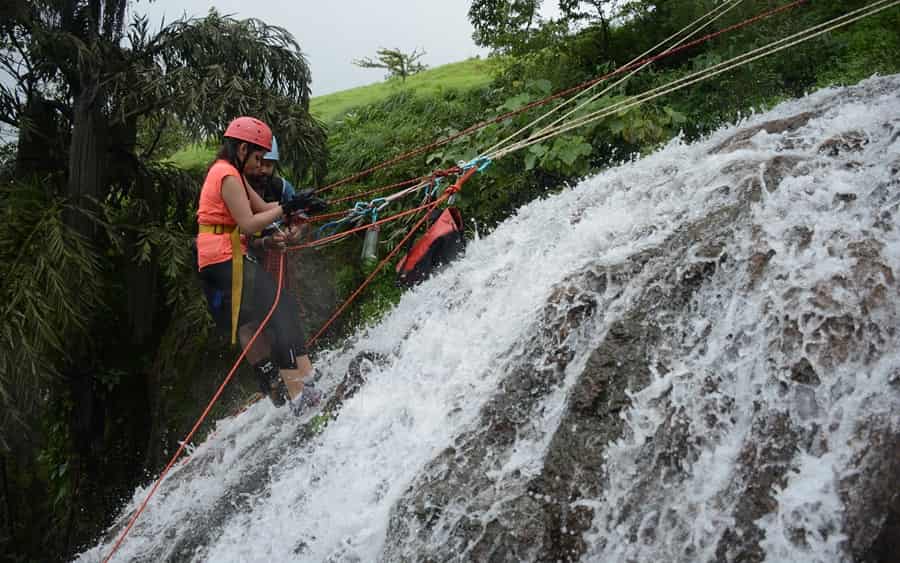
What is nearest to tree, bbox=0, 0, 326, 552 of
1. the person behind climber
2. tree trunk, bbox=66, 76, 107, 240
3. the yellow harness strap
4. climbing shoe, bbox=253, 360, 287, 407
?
tree trunk, bbox=66, 76, 107, 240

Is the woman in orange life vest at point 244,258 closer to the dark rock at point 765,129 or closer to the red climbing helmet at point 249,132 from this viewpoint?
the red climbing helmet at point 249,132

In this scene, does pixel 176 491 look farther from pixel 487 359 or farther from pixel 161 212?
pixel 161 212

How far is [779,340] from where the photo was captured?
9.46 feet

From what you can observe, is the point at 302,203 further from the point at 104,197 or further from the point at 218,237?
the point at 104,197

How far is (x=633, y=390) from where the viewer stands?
9.98 ft

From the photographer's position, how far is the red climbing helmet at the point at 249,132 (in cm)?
394

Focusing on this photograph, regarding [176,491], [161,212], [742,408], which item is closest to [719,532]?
[742,408]

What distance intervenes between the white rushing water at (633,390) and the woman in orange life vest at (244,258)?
0.51 metres

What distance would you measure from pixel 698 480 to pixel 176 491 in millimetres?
3857

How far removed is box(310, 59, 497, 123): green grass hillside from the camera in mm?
11492

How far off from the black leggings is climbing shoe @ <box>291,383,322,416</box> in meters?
0.21

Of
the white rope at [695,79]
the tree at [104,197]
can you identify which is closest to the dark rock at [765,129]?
the white rope at [695,79]

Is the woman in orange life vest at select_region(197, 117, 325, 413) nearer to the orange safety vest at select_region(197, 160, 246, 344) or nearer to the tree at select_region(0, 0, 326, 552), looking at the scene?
the orange safety vest at select_region(197, 160, 246, 344)

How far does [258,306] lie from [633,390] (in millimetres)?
2476
